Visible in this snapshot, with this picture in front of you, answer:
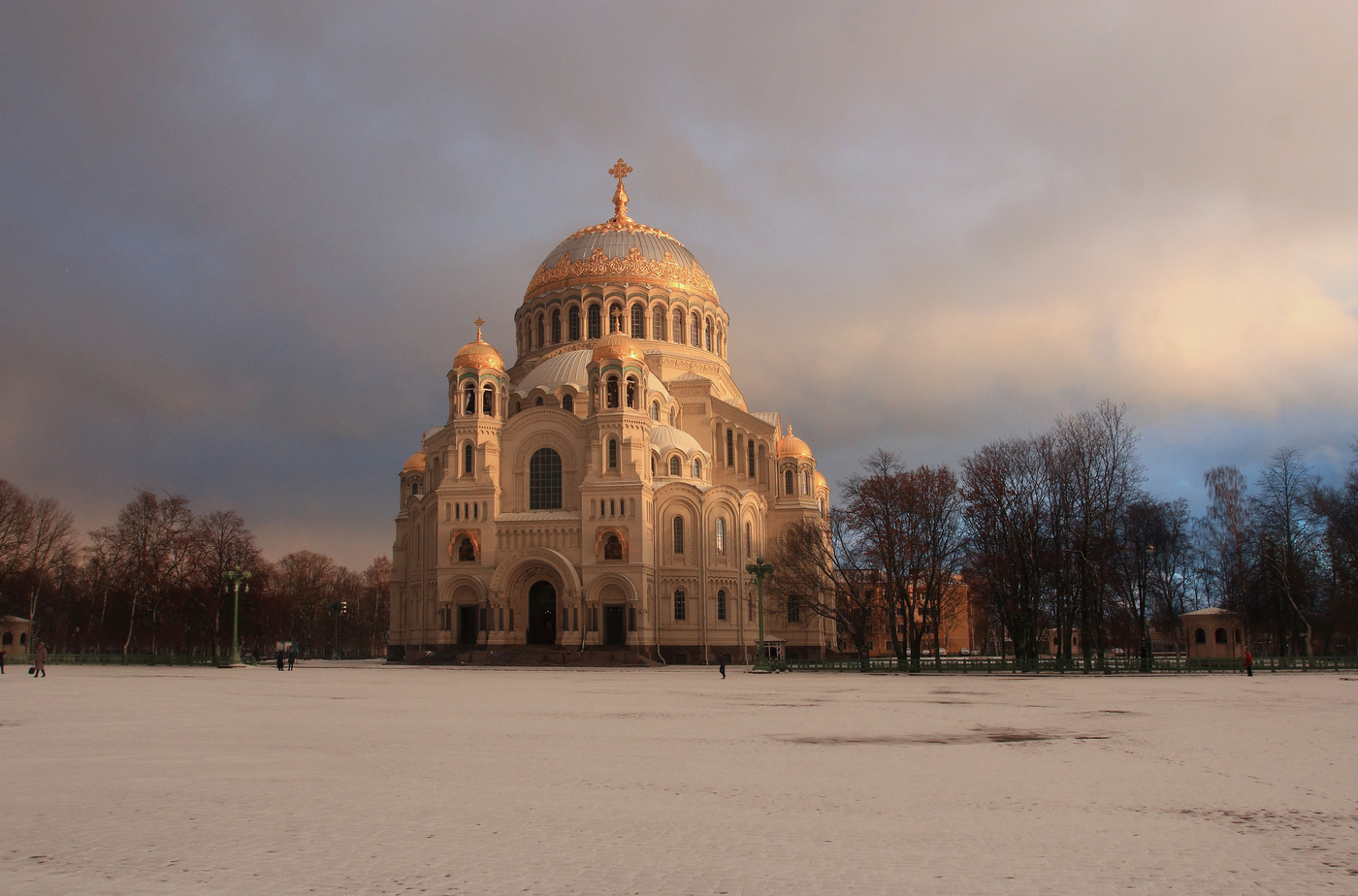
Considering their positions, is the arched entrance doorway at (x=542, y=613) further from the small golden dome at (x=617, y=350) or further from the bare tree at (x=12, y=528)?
the bare tree at (x=12, y=528)

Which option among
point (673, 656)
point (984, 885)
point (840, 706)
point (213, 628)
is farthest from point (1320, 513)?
point (213, 628)

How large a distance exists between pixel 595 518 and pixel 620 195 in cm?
2861

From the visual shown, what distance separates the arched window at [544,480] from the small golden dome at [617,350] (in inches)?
220

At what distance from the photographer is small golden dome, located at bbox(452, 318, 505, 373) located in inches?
2140

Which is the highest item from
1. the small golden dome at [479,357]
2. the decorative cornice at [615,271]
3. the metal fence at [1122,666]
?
the decorative cornice at [615,271]

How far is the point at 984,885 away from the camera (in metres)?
6.95

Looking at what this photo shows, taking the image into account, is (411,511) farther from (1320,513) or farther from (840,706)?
(1320,513)

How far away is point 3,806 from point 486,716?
399 inches

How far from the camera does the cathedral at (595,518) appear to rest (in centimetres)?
5172

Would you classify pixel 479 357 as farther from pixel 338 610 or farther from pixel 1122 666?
pixel 1122 666

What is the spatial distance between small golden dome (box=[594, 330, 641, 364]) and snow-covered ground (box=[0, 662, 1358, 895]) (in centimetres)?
3468

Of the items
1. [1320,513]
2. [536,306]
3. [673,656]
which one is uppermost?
[536,306]

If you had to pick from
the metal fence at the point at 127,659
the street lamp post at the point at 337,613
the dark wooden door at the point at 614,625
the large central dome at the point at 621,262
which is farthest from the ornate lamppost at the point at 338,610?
the large central dome at the point at 621,262

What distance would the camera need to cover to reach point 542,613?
53.9m
